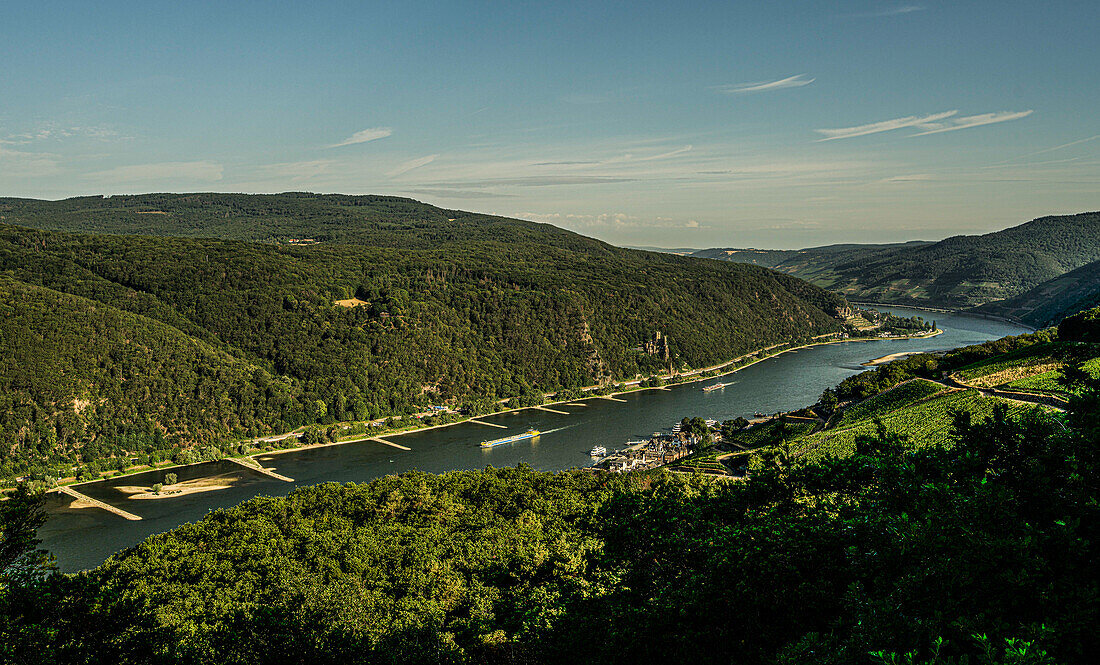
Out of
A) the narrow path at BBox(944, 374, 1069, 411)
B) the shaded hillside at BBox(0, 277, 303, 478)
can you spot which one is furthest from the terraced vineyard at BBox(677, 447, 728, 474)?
the shaded hillside at BBox(0, 277, 303, 478)

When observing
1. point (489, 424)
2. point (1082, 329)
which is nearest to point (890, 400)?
point (1082, 329)

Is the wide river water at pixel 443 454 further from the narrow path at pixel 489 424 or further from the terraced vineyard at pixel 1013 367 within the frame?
the terraced vineyard at pixel 1013 367

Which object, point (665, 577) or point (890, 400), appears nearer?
point (665, 577)

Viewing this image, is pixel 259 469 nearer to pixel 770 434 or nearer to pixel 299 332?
pixel 299 332

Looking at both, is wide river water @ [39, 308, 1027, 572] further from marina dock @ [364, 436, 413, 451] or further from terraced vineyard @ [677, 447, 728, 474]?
terraced vineyard @ [677, 447, 728, 474]

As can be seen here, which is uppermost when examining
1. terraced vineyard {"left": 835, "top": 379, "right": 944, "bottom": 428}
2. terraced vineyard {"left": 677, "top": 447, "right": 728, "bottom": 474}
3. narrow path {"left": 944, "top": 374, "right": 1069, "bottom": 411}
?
narrow path {"left": 944, "top": 374, "right": 1069, "bottom": 411}

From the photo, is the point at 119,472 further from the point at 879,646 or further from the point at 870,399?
the point at 879,646

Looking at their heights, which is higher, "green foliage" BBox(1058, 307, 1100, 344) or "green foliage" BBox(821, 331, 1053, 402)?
"green foliage" BBox(1058, 307, 1100, 344)

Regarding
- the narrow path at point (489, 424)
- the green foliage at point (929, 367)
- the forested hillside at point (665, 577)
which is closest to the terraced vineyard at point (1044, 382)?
the forested hillside at point (665, 577)
